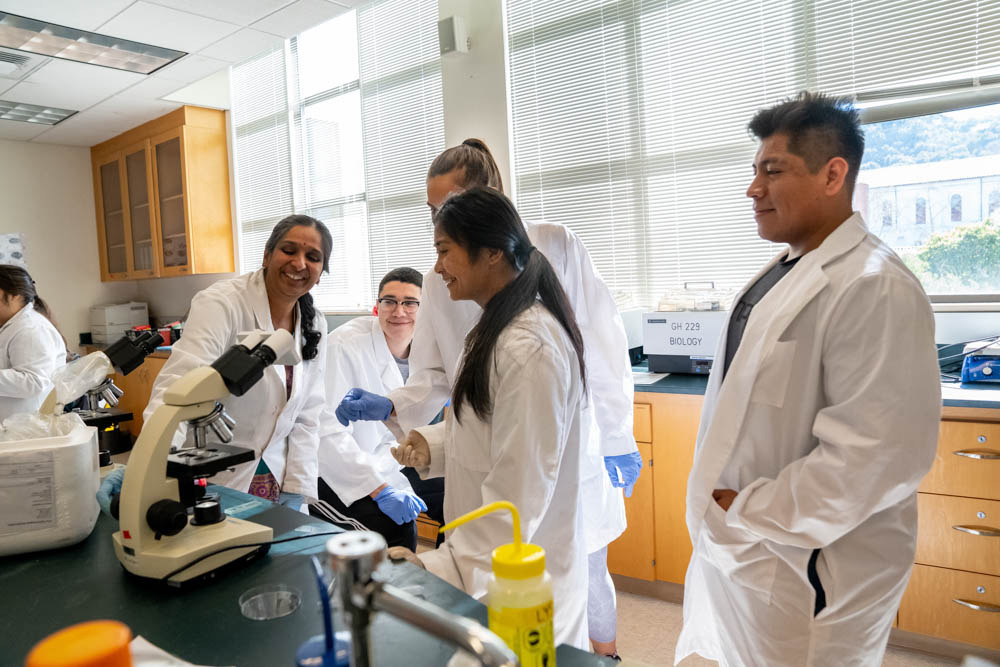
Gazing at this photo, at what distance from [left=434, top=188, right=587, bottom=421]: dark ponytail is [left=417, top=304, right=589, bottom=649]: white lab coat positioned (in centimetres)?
3

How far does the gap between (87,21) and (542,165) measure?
2.33 meters

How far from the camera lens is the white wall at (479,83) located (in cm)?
341

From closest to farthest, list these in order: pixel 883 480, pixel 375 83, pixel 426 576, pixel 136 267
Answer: pixel 426 576, pixel 883 480, pixel 375 83, pixel 136 267

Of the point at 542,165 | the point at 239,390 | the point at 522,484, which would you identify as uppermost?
the point at 542,165

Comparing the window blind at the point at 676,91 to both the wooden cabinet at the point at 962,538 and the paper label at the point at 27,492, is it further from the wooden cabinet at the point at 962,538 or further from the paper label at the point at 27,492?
the paper label at the point at 27,492

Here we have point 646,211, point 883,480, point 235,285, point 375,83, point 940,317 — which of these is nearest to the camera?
point 883,480

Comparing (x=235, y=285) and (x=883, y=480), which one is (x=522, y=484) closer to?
(x=883, y=480)

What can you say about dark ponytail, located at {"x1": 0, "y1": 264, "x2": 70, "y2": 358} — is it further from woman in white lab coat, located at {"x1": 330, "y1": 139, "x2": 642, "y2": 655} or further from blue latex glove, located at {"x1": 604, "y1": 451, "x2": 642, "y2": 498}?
blue latex glove, located at {"x1": 604, "y1": 451, "x2": 642, "y2": 498}

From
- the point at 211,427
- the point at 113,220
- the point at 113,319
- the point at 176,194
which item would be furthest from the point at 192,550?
the point at 113,220

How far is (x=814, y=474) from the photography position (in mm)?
1124

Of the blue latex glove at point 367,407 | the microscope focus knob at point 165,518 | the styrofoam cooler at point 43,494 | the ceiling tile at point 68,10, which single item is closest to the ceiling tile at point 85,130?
the ceiling tile at point 68,10

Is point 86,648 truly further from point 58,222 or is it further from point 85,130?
point 58,222

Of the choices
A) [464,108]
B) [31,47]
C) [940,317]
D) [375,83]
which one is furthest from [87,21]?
[940,317]

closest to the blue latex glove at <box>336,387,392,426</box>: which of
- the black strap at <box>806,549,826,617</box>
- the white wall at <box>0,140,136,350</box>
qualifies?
the black strap at <box>806,549,826,617</box>
